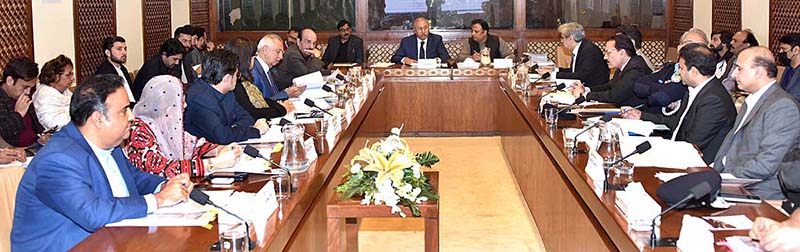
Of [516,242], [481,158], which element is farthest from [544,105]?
[481,158]

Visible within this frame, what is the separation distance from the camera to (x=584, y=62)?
7.28m

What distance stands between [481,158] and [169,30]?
13.9 ft

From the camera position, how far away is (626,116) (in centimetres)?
502

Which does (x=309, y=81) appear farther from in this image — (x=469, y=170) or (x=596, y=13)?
(x=596, y=13)

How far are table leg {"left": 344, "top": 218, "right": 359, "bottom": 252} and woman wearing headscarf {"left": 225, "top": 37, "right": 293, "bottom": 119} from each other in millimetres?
1410

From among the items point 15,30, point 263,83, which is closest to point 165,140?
point 263,83

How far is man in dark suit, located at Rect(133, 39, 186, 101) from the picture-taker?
7.67 meters

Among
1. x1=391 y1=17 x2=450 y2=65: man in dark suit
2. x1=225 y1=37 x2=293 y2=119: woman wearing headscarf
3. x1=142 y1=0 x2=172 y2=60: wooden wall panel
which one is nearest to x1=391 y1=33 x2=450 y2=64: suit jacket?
x1=391 y1=17 x2=450 y2=65: man in dark suit

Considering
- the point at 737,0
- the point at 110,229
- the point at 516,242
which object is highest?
the point at 737,0

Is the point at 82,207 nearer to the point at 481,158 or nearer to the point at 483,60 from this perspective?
the point at 481,158

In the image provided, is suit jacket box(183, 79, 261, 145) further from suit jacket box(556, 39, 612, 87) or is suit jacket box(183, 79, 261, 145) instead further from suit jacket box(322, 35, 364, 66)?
suit jacket box(322, 35, 364, 66)

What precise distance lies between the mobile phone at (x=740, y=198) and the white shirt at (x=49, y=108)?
3.90 metres

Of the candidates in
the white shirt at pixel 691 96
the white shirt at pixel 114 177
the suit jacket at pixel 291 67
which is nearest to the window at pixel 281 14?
the suit jacket at pixel 291 67

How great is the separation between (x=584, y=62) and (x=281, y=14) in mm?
4733
